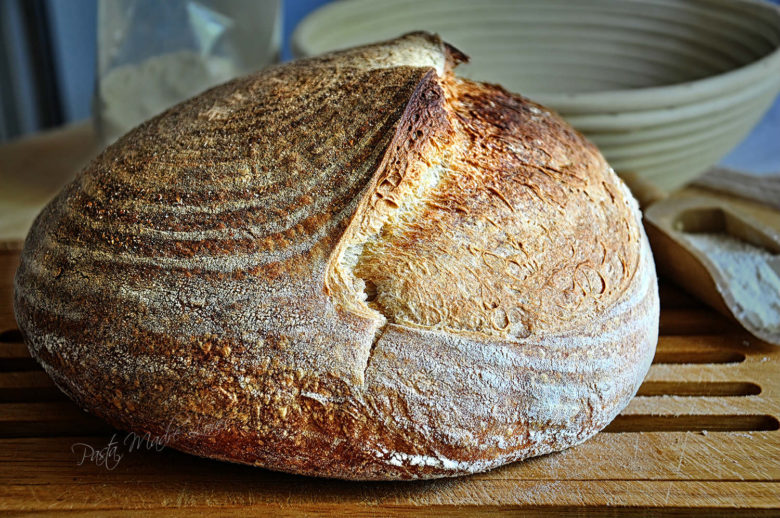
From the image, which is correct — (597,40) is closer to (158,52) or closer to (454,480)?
(158,52)

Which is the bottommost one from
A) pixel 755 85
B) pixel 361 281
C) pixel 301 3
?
pixel 301 3

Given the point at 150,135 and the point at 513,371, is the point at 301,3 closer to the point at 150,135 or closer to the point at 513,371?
the point at 150,135

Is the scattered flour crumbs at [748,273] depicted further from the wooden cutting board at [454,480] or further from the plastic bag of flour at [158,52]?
the plastic bag of flour at [158,52]

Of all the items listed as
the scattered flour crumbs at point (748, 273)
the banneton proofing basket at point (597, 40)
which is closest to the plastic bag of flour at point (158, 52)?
the banneton proofing basket at point (597, 40)

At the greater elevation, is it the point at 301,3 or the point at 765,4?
the point at 765,4

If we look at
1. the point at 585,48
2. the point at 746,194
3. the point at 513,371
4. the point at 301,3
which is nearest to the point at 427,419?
the point at 513,371

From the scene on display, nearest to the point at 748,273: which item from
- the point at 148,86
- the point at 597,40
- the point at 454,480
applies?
A: the point at 454,480
